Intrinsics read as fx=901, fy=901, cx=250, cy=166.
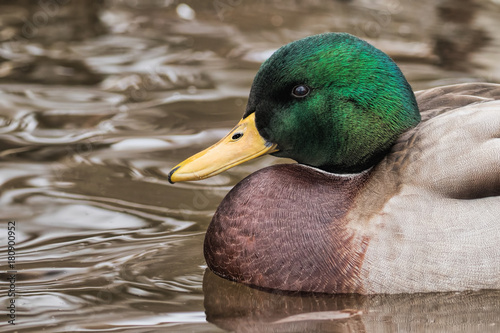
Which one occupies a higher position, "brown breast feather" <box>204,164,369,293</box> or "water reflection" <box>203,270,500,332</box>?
"brown breast feather" <box>204,164,369,293</box>

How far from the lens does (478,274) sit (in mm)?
4801

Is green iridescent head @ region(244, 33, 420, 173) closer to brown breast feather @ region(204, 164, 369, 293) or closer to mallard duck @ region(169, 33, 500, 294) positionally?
mallard duck @ region(169, 33, 500, 294)

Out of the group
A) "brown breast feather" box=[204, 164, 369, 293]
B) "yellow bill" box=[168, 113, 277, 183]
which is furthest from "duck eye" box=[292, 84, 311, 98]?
"brown breast feather" box=[204, 164, 369, 293]

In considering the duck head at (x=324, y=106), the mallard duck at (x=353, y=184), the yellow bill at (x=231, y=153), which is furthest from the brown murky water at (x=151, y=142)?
the duck head at (x=324, y=106)

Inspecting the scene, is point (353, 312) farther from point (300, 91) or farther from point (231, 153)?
point (300, 91)

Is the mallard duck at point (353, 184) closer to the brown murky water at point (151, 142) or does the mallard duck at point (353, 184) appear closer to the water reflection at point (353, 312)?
the water reflection at point (353, 312)

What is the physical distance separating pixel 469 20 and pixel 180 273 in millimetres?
6788

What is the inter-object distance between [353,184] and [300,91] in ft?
2.04

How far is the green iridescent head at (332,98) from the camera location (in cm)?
499

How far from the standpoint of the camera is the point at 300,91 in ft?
16.5

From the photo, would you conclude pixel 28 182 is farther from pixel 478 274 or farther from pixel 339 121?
pixel 478 274

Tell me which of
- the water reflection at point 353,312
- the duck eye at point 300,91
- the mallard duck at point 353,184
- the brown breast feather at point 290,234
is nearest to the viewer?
the water reflection at point 353,312

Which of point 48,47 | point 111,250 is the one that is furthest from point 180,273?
point 48,47

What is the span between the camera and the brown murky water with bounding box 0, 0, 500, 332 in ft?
15.8
